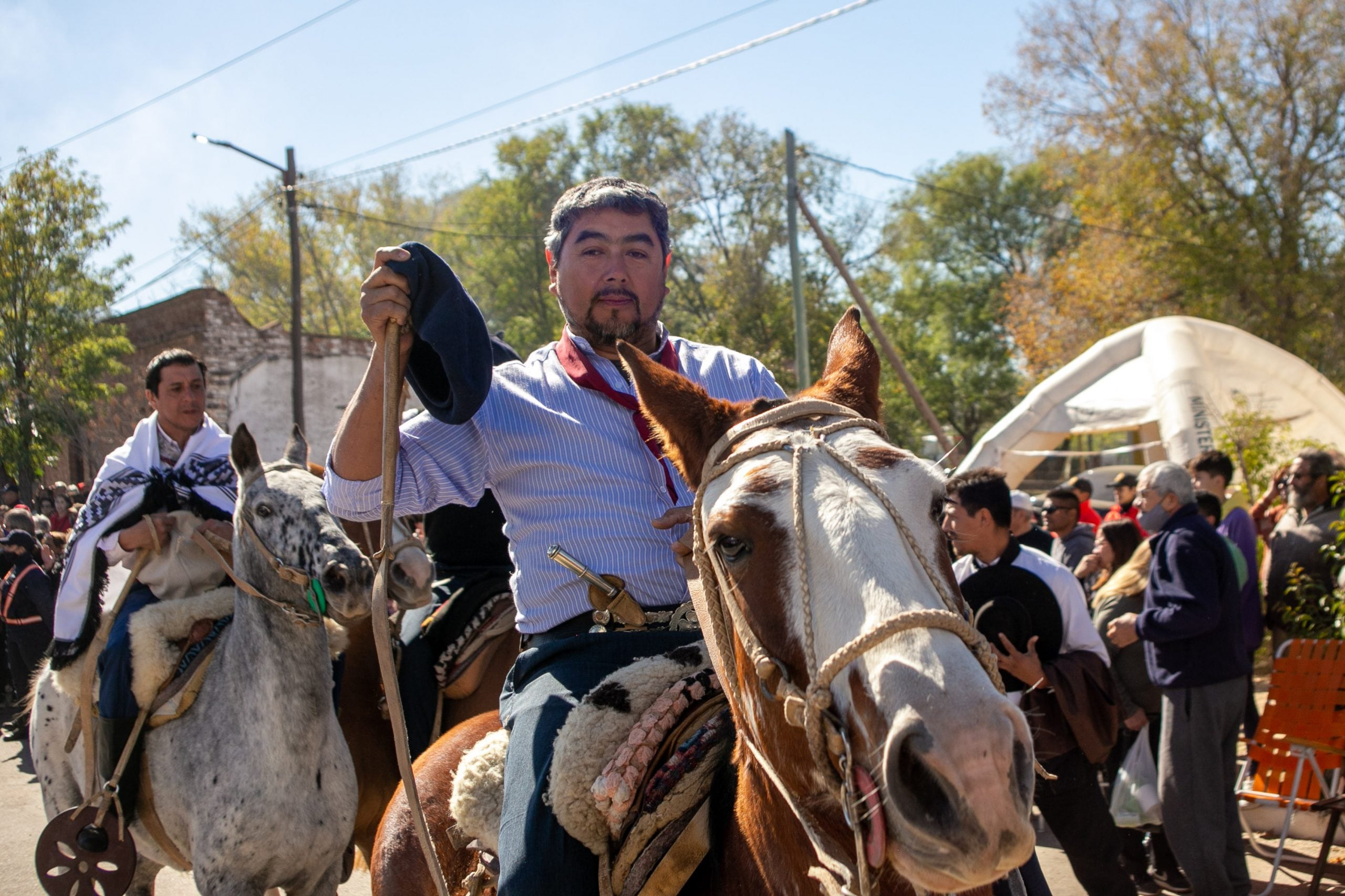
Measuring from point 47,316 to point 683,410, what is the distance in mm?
22554

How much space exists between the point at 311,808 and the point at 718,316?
89.0 ft

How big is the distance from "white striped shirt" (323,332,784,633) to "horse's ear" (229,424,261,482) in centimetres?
195

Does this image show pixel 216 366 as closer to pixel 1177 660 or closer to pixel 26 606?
pixel 26 606

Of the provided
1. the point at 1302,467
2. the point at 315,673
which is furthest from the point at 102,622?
the point at 1302,467

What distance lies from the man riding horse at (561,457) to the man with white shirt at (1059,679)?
2112 mm

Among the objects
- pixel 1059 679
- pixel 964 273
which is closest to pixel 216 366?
pixel 1059 679

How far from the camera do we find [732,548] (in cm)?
182

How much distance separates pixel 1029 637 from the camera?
15.3ft

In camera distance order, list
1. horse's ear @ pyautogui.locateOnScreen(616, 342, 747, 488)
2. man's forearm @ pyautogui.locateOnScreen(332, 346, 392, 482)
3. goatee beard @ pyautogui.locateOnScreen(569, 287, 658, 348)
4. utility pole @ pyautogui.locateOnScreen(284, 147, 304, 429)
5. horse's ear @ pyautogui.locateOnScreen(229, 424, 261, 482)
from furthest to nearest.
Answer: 1. utility pole @ pyautogui.locateOnScreen(284, 147, 304, 429)
2. horse's ear @ pyautogui.locateOnScreen(229, 424, 261, 482)
3. goatee beard @ pyautogui.locateOnScreen(569, 287, 658, 348)
4. man's forearm @ pyautogui.locateOnScreen(332, 346, 392, 482)
5. horse's ear @ pyautogui.locateOnScreen(616, 342, 747, 488)

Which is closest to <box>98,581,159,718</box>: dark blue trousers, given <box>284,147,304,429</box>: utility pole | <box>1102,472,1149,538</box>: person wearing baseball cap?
<box>1102,472,1149,538</box>: person wearing baseball cap

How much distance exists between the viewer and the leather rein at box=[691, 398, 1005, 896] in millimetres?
1520

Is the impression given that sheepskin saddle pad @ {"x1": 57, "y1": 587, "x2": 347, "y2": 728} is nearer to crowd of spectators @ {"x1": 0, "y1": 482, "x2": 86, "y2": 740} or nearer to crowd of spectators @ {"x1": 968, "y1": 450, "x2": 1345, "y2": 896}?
crowd of spectators @ {"x1": 968, "y1": 450, "x2": 1345, "y2": 896}

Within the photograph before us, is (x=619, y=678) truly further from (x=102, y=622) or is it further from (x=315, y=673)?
(x=102, y=622)

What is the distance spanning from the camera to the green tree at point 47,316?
65.3ft
